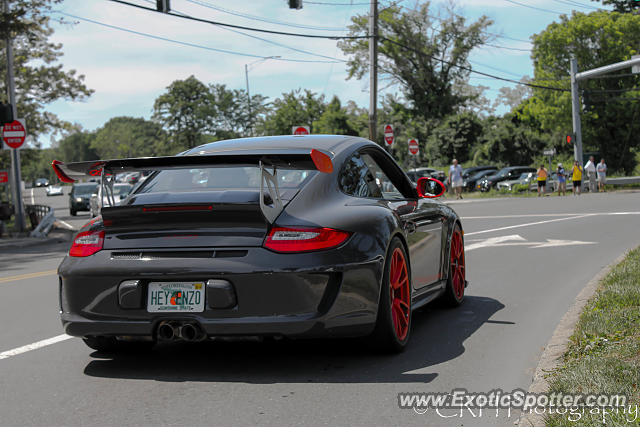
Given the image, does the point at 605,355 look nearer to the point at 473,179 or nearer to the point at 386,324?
the point at 386,324

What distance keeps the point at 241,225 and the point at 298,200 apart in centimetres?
44

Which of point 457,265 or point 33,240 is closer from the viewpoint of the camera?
point 457,265

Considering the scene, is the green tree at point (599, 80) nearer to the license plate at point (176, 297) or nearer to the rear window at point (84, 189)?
the rear window at point (84, 189)

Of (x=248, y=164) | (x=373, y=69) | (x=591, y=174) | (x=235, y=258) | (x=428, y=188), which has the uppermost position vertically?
(x=373, y=69)

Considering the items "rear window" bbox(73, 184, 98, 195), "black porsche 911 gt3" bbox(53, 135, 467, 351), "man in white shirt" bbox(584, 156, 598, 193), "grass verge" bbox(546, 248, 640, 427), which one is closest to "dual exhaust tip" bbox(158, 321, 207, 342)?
"black porsche 911 gt3" bbox(53, 135, 467, 351)

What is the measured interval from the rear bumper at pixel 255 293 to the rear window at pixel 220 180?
2.21 feet

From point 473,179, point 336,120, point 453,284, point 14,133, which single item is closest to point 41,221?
point 14,133

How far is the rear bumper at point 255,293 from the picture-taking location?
15.5 ft

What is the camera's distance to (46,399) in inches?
181

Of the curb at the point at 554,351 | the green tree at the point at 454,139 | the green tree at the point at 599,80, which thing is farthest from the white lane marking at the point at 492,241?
the green tree at the point at 454,139

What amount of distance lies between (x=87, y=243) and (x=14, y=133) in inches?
744

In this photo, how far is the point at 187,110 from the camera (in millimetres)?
110062

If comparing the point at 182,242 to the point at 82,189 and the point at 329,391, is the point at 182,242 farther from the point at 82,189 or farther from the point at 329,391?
the point at 82,189

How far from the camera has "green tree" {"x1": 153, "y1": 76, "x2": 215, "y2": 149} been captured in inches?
4301
